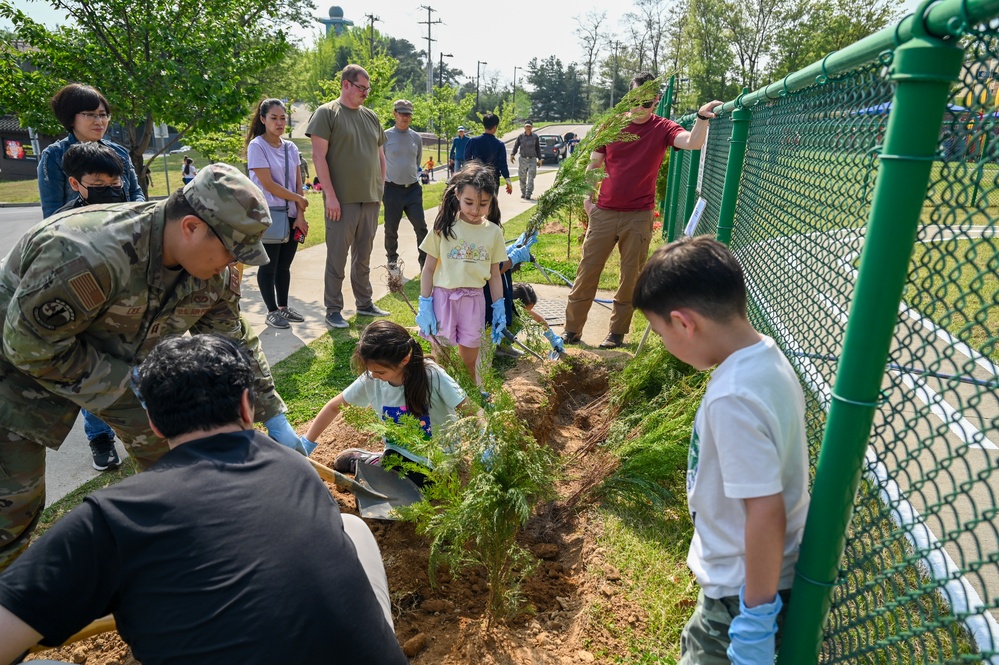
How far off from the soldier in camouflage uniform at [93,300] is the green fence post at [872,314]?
197 cm

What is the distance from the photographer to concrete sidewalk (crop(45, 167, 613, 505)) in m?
3.73

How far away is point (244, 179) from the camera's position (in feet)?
7.86

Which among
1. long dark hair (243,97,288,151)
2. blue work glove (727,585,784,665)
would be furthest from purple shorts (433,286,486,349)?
blue work glove (727,585,784,665)

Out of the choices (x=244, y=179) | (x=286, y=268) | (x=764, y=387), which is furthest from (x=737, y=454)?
(x=286, y=268)

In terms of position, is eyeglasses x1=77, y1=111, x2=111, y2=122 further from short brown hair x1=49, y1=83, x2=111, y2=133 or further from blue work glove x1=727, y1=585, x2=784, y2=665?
blue work glove x1=727, y1=585, x2=784, y2=665

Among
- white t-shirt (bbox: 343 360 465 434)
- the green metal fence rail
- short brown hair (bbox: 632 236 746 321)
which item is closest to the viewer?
the green metal fence rail

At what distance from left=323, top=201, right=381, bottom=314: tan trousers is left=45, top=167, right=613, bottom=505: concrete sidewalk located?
0.33m

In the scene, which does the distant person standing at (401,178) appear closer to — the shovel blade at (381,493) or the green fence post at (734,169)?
the green fence post at (734,169)

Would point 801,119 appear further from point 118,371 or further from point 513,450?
point 118,371

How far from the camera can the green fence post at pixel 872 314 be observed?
123 cm

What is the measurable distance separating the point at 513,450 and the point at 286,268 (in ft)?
14.1

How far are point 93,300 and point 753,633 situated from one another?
7.59ft

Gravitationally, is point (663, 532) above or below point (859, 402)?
below

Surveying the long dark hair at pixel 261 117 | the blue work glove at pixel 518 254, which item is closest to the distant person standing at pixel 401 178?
the long dark hair at pixel 261 117
